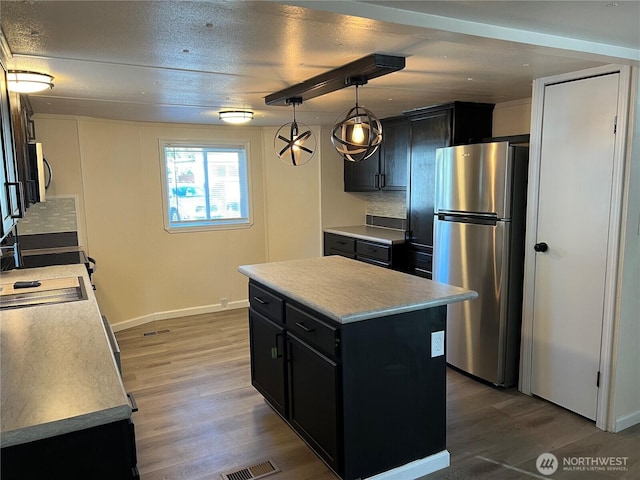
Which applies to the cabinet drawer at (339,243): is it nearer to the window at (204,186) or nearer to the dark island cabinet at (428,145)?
the dark island cabinet at (428,145)

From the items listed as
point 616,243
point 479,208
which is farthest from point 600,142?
point 479,208

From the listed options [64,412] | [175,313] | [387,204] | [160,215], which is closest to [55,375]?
[64,412]

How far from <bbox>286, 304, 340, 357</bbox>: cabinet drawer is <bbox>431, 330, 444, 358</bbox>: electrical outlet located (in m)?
0.55

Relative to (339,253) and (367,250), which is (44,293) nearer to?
(367,250)

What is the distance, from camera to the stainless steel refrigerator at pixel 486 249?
338 cm

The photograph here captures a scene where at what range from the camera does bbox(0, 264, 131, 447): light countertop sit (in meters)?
1.26

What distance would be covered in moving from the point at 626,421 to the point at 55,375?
320cm

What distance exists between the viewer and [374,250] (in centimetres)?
488

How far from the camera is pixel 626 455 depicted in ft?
8.71

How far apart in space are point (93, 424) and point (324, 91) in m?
2.31

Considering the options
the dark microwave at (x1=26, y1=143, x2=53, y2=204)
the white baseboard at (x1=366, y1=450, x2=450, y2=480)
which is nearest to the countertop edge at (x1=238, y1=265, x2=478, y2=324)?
the white baseboard at (x1=366, y1=450, x2=450, y2=480)

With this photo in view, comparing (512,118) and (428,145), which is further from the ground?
(512,118)

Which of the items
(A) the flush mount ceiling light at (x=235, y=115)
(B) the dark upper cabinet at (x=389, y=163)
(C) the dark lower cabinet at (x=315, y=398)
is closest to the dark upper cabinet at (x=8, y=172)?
(C) the dark lower cabinet at (x=315, y=398)

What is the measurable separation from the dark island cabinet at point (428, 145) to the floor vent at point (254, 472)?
235 cm
